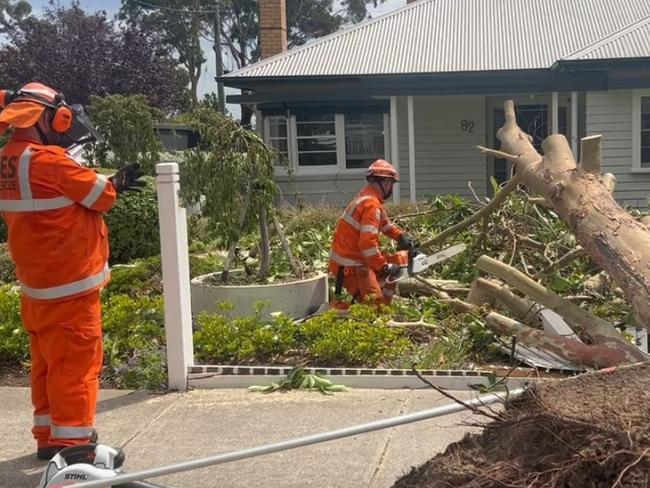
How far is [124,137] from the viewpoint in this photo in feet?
46.2

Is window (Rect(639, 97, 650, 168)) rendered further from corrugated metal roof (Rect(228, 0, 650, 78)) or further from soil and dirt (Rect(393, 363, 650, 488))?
soil and dirt (Rect(393, 363, 650, 488))

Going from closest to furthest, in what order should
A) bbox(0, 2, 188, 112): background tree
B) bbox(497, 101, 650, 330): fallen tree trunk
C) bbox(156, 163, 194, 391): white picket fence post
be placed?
bbox(497, 101, 650, 330): fallen tree trunk < bbox(156, 163, 194, 391): white picket fence post < bbox(0, 2, 188, 112): background tree

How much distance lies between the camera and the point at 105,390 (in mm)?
5367

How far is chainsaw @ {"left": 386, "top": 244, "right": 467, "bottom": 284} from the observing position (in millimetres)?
6895

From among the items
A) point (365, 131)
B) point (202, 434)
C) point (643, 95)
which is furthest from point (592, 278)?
point (365, 131)

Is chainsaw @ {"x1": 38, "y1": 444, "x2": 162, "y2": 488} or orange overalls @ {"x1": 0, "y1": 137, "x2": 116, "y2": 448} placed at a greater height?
orange overalls @ {"x1": 0, "y1": 137, "x2": 116, "y2": 448}

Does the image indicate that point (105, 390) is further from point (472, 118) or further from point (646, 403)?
point (472, 118)

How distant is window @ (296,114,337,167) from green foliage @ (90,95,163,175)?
3.69 m

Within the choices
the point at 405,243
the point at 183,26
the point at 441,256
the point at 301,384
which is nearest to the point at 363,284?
the point at 405,243

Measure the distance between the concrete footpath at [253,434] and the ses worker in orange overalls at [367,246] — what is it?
6.35 ft

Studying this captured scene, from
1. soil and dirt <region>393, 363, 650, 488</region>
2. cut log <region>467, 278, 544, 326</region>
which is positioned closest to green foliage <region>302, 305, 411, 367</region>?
cut log <region>467, 278, 544, 326</region>

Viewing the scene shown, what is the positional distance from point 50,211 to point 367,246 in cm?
344

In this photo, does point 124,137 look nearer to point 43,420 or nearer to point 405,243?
point 405,243

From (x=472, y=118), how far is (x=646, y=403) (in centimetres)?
1582
